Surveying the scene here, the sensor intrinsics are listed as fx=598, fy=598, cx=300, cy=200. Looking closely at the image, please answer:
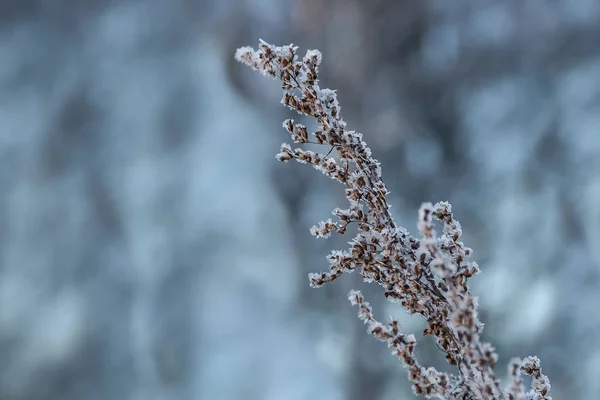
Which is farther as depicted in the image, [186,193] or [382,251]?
[186,193]

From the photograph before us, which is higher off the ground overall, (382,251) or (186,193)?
(186,193)

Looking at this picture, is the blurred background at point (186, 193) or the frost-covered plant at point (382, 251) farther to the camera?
the blurred background at point (186, 193)

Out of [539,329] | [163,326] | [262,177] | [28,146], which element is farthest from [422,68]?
[28,146]

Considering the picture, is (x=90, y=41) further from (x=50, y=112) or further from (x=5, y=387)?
(x=5, y=387)

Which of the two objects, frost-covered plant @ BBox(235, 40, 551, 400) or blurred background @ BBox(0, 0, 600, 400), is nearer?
frost-covered plant @ BBox(235, 40, 551, 400)

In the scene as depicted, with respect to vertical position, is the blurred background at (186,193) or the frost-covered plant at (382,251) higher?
the blurred background at (186,193)

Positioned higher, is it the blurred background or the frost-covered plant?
the blurred background
